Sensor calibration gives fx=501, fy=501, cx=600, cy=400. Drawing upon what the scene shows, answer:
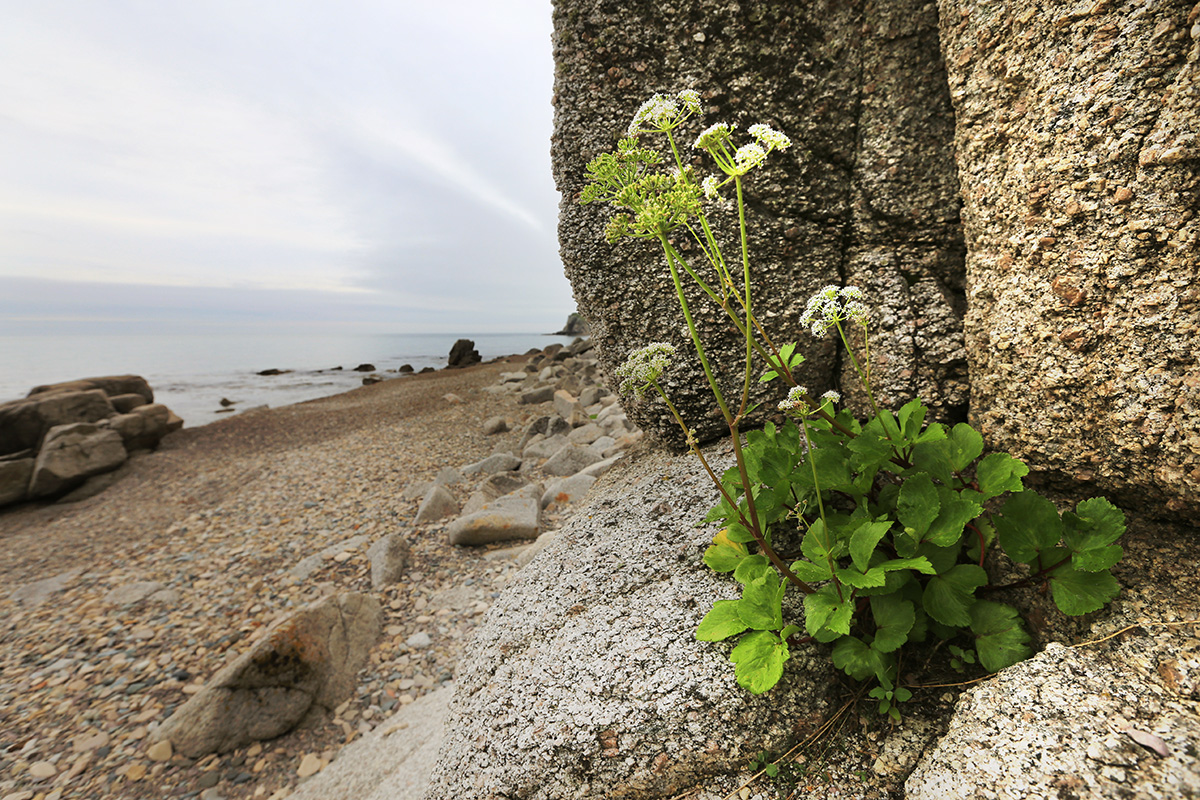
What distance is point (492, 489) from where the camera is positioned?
5.83 m

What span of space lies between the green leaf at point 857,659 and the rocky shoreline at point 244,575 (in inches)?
57.0

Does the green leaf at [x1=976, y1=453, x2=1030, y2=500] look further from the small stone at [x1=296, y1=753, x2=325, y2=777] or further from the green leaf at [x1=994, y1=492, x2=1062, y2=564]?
the small stone at [x1=296, y1=753, x2=325, y2=777]

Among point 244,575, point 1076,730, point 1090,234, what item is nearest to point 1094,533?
point 1076,730

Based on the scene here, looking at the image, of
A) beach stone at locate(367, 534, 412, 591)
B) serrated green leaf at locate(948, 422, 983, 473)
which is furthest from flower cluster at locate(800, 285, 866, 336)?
beach stone at locate(367, 534, 412, 591)

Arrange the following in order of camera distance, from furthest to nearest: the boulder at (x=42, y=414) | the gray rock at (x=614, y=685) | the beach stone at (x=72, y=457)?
the boulder at (x=42, y=414), the beach stone at (x=72, y=457), the gray rock at (x=614, y=685)

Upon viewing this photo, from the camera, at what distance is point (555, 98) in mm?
2789

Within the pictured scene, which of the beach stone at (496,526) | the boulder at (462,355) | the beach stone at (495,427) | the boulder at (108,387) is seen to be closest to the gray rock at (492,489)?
the beach stone at (496,526)

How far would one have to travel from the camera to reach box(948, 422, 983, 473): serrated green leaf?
5.36 ft

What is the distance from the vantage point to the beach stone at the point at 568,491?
201 inches

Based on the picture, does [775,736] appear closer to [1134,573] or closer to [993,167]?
[1134,573]

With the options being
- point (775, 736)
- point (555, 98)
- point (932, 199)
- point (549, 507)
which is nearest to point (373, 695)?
point (549, 507)

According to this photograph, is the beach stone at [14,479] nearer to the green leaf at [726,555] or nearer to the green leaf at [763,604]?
the green leaf at [726,555]

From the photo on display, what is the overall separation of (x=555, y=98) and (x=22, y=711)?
5.48 metres

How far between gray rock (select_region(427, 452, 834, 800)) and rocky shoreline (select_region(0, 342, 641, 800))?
78 cm
